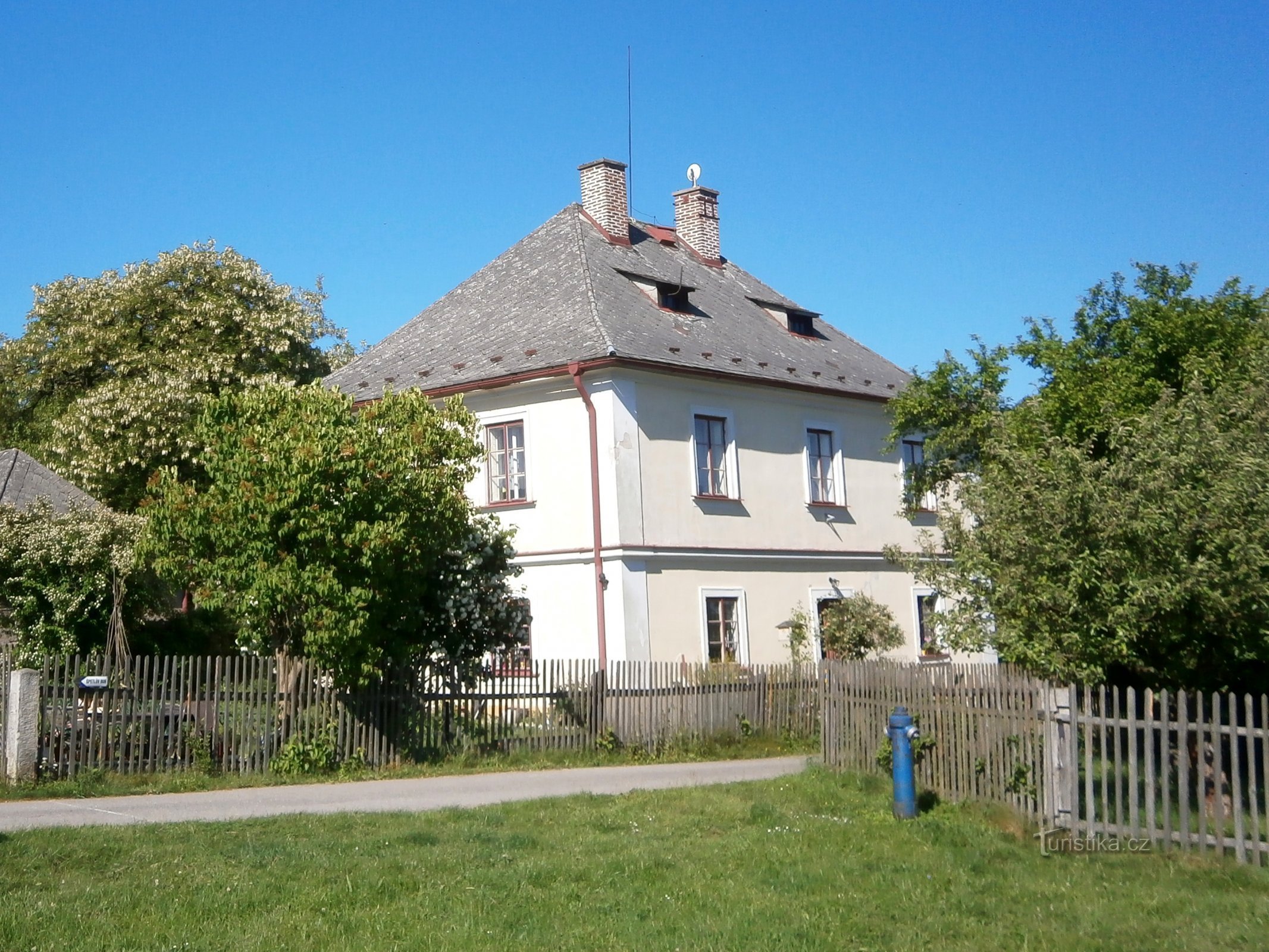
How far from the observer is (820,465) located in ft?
85.5

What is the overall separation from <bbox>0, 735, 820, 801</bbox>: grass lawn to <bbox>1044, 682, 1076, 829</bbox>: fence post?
7.48 meters

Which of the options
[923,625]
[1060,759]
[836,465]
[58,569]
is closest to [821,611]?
[836,465]

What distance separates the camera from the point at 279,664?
15906 millimetres

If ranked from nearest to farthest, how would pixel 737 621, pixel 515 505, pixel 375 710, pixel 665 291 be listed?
pixel 375 710
pixel 515 505
pixel 737 621
pixel 665 291

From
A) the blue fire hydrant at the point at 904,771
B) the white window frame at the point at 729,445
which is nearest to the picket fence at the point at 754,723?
the blue fire hydrant at the point at 904,771

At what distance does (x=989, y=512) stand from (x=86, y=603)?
1569 centimetres

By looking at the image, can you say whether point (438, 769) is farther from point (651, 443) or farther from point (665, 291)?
point (665, 291)

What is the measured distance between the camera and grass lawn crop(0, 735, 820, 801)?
13727mm

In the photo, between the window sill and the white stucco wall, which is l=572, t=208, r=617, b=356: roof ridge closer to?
the white stucco wall

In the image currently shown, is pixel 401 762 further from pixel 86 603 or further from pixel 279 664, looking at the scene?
pixel 86 603

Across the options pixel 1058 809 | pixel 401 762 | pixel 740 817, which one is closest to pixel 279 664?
pixel 401 762

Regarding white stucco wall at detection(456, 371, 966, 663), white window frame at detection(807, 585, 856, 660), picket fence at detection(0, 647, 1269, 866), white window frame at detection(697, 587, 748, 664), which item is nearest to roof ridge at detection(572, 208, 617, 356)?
white stucco wall at detection(456, 371, 966, 663)

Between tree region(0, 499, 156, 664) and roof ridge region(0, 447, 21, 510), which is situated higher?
roof ridge region(0, 447, 21, 510)

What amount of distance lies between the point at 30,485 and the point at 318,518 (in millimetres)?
14837
